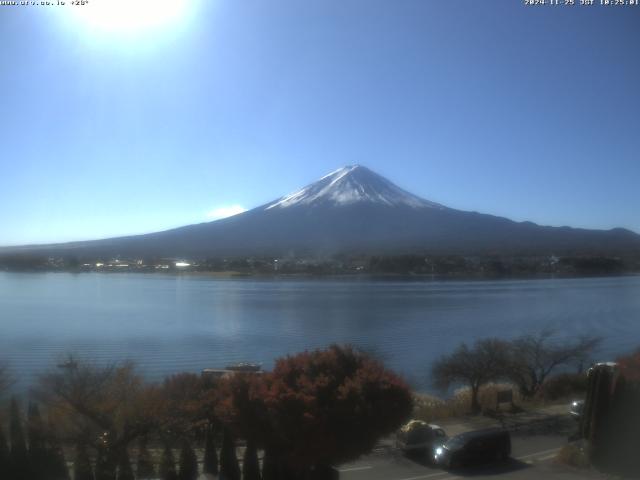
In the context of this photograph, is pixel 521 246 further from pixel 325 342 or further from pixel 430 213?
pixel 325 342

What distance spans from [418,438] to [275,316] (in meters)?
15.5

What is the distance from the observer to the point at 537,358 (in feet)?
48.1

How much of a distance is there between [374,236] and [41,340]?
3476cm

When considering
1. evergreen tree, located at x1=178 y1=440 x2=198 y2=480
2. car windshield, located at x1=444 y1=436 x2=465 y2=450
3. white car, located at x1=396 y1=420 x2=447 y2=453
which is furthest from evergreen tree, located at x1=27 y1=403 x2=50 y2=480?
car windshield, located at x1=444 y1=436 x2=465 y2=450

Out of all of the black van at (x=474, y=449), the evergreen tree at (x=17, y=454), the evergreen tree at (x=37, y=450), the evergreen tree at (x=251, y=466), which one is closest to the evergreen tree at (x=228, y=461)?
the evergreen tree at (x=251, y=466)

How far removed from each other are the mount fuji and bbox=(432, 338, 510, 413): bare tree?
78.5 feet

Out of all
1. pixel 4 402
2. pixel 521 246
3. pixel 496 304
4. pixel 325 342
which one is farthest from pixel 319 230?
pixel 4 402

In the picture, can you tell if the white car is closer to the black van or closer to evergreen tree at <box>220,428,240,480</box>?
the black van

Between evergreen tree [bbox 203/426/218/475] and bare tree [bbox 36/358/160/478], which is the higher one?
bare tree [bbox 36/358/160/478]

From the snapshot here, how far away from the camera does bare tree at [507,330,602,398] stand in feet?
45.1

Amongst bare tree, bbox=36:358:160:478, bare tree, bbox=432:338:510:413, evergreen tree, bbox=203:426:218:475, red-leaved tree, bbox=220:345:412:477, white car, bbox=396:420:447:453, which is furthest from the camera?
bare tree, bbox=432:338:510:413

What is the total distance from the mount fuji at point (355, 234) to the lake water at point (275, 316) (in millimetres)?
5457

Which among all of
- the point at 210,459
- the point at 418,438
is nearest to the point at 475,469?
the point at 418,438

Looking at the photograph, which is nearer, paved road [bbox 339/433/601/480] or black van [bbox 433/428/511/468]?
paved road [bbox 339/433/601/480]
